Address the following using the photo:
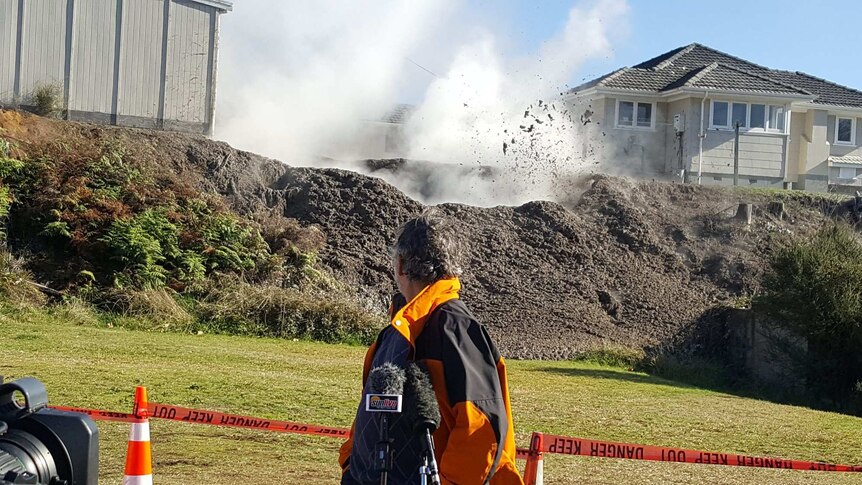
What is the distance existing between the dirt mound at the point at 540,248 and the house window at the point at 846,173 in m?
15.0

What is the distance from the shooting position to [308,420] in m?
10.2

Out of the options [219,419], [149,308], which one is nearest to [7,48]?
[149,308]

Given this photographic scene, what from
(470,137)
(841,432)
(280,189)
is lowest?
(841,432)

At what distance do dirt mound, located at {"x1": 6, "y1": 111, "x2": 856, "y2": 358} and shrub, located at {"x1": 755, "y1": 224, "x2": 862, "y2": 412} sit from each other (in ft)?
12.6

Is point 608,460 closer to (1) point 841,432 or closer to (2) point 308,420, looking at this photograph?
(2) point 308,420

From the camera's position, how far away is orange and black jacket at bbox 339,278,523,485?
397cm

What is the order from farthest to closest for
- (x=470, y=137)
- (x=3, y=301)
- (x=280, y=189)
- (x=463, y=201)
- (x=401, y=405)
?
1. (x=470, y=137)
2. (x=463, y=201)
3. (x=280, y=189)
4. (x=3, y=301)
5. (x=401, y=405)

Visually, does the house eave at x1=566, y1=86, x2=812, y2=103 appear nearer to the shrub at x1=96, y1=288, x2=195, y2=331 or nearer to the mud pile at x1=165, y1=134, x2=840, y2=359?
the mud pile at x1=165, y1=134, x2=840, y2=359

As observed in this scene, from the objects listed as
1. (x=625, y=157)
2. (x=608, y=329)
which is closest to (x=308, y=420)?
(x=608, y=329)

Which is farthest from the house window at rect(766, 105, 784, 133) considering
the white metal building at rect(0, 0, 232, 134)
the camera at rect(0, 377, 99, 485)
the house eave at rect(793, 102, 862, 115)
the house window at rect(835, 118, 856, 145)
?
the camera at rect(0, 377, 99, 485)

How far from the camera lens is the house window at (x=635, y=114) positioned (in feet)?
120

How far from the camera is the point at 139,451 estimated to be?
557 centimetres

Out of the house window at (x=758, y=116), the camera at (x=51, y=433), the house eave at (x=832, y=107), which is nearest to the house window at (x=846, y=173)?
the house eave at (x=832, y=107)

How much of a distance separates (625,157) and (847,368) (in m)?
18.9
